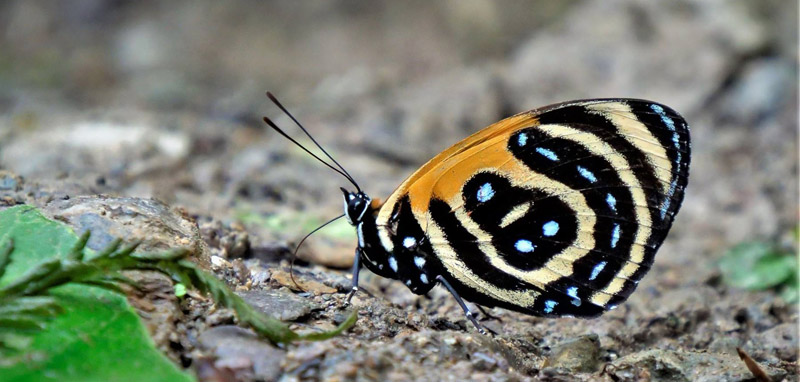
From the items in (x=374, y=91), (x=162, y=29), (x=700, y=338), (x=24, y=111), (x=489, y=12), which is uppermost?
(x=162, y=29)

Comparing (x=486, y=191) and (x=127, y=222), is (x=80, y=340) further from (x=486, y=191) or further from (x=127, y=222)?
(x=486, y=191)

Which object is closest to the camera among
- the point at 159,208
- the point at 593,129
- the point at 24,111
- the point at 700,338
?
the point at 159,208

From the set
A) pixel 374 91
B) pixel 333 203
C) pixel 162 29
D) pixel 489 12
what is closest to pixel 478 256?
pixel 333 203

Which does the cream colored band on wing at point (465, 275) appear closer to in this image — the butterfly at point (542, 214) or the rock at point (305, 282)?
the butterfly at point (542, 214)

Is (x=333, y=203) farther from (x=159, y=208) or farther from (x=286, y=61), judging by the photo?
(x=286, y=61)

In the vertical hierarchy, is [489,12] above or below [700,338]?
above

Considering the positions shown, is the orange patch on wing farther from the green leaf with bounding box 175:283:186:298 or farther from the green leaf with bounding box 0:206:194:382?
the green leaf with bounding box 0:206:194:382
